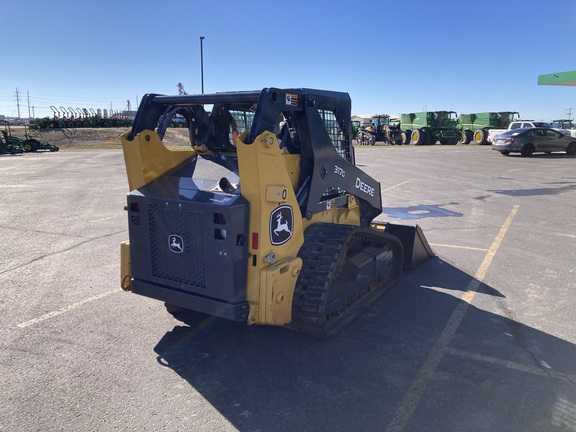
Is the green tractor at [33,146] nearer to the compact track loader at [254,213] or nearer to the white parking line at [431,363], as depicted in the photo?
the compact track loader at [254,213]

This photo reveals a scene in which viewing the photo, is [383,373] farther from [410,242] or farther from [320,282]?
[410,242]

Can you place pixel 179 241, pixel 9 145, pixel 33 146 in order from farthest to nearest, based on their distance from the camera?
pixel 33 146 < pixel 9 145 < pixel 179 241

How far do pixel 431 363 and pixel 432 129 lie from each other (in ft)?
124

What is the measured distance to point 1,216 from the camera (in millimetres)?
9492

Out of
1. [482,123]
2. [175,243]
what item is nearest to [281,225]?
[175,243]

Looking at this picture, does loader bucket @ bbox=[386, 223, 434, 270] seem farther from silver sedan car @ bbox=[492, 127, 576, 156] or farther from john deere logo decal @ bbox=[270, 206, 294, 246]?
silver sedan car @ bbox=[492, 127, 576, 156]

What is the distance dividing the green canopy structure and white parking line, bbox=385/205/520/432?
30.2 meters

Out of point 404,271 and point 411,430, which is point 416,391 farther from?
point 404,271

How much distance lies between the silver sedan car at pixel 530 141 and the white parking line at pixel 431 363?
20323 mm

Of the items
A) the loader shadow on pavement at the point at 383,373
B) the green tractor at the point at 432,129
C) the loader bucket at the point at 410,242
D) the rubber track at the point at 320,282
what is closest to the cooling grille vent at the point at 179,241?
the loader shadow on pavement at the point at 383,373

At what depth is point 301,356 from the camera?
12.8 feet

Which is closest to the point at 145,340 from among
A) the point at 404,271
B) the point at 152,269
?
the point at 152,269

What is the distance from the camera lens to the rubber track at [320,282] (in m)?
3.94

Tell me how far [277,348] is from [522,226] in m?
6.74
